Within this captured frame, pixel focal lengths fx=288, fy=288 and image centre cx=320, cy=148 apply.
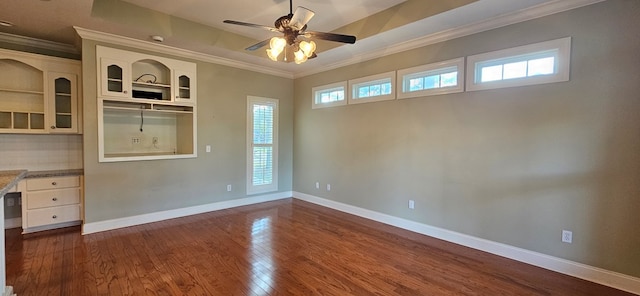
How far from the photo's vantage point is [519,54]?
3.08 metres

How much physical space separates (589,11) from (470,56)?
3.48ft

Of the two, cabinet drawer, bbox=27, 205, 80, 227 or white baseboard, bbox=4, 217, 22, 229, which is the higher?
cabinet drawer, bbox=27, 205, 80, 227

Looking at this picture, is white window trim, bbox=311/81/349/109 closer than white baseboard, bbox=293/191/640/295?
No

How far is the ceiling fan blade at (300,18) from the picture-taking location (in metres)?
2.47

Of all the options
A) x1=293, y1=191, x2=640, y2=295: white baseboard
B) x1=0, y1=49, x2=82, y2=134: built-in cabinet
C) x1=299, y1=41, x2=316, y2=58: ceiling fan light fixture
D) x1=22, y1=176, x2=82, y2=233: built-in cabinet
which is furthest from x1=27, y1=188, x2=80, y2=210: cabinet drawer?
x1=293, y1=191, x2=640, y2=295: white baseboard

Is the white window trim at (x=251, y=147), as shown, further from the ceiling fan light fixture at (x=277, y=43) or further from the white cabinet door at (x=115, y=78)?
the ceiling fan light fixture at (x=277, y=43)

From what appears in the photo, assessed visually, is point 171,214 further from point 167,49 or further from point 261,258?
point 167,49

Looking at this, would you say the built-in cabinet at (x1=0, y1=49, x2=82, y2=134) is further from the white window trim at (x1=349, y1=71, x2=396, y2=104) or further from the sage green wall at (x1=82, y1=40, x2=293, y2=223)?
the white window trim at (x1=349, y1=71, x2=396, y2=104)

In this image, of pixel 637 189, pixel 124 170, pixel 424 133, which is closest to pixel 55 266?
pixel 124 170

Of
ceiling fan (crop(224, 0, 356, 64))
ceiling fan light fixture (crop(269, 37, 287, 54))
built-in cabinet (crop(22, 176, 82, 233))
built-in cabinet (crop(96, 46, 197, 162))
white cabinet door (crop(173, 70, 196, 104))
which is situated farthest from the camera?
white cabinet door (crop(173, 70, 196, 104))

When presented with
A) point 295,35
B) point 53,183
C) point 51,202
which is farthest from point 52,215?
point 295,35

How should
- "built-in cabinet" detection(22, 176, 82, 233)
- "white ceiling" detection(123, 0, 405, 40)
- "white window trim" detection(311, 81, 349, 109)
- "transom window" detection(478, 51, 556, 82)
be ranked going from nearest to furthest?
"transom window" detection(478, 51, 556, 82) → "white ceiling" detection(123, 0, 405, 40) → "built-in cabinet" detection(22, 176, 82, 233) → "white window trim" detection(311, 81, 349, 109)

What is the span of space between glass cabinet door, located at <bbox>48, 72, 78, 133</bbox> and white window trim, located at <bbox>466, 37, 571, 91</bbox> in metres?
5.37

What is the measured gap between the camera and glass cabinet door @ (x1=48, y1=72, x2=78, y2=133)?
3980 mm
